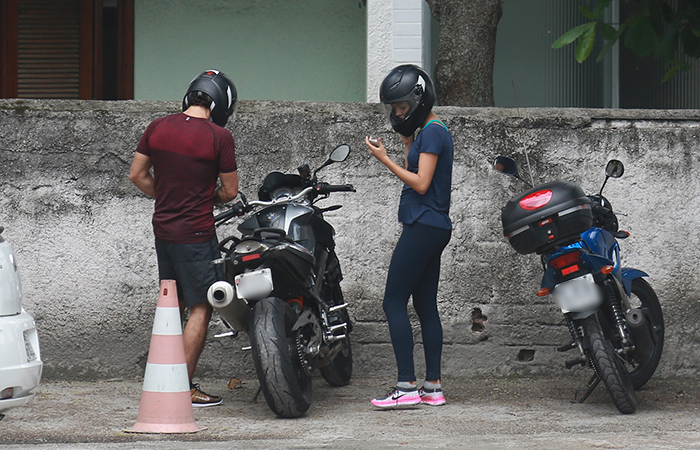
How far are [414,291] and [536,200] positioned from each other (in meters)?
0.84

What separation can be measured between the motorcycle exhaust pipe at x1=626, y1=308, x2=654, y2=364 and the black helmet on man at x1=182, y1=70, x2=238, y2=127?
238 cm

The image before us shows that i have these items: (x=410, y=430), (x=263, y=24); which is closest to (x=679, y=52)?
(x=263, y=24)

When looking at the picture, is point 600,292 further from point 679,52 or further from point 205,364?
point 679,52

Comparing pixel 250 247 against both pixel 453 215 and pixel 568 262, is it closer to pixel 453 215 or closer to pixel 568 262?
pixel 568 262

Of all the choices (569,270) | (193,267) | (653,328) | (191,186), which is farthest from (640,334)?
(191,186)

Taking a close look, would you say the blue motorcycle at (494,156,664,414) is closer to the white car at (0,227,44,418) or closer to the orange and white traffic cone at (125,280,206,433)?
the orange and white traffic cone at (125,280,206,433)

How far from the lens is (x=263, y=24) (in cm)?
846

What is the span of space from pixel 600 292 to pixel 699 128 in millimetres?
1729

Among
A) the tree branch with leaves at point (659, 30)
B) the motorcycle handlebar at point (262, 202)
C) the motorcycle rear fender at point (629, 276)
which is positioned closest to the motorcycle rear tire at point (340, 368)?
the motorcycle handlebar at point (262, 202)

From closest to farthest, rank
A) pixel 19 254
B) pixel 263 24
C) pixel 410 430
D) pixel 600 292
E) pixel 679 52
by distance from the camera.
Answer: pixel 410 430 → pixel 600 292 → pixel 19 254 → pixel 679 52 → pixel 263 24

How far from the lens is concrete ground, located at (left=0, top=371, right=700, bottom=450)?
4008 millimetres

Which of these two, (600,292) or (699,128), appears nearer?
(600,292)

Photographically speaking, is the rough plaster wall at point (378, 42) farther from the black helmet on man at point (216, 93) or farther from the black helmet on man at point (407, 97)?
the black helmet on man at point (216, 93)

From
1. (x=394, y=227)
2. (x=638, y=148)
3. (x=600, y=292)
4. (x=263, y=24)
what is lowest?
(x=600, y=292)
